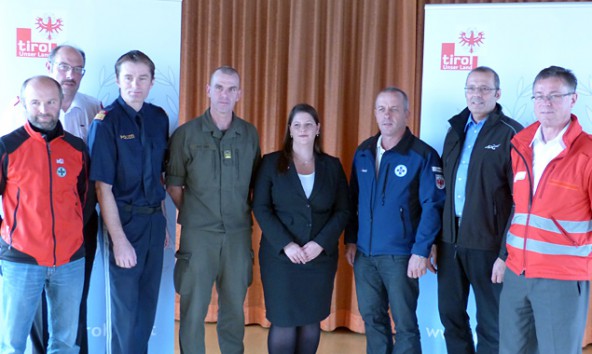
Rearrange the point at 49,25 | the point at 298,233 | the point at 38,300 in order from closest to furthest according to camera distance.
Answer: the point at 38,300 → the point at 298,233 → the point at 49,25

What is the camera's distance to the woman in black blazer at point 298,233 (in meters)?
2.77

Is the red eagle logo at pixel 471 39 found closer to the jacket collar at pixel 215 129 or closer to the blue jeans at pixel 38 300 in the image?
the jacket collar at pixel 215 129

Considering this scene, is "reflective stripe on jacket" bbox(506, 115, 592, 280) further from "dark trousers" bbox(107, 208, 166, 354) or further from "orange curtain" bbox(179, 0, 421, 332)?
"orange curtain" bbox(179, 0, 421, 332)

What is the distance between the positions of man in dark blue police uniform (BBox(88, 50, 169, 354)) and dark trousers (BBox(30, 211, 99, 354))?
131 mm

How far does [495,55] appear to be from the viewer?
3146 mm

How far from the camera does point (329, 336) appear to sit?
4.29m

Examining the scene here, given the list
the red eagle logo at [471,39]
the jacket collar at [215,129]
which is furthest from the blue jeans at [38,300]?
the red eagle logo at [471,39]

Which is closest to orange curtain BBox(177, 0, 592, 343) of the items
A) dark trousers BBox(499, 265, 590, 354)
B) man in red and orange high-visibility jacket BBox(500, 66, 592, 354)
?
man in red and orange high-visibility jacket BBox(500, 66, 592, 354)

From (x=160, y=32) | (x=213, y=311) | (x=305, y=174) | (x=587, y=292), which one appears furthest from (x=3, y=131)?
(x=587, y=292)

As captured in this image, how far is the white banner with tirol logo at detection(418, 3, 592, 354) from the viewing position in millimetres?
3061

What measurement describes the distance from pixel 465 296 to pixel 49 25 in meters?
2.69

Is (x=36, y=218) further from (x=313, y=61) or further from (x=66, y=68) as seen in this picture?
(x=313, y=61)

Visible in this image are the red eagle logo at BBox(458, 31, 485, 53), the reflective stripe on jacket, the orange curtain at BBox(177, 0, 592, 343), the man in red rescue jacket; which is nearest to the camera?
the reflective stripe on jacket

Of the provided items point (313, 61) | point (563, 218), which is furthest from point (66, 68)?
point (563, 218)
